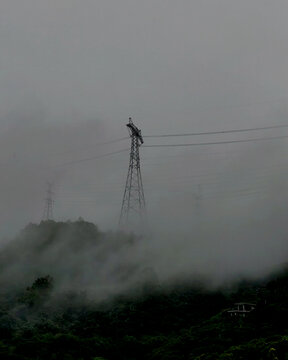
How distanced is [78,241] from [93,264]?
1141 cm

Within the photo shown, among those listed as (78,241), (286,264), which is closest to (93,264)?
(78,241)

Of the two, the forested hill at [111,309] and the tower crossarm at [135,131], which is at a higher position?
the tower crossarm at [135,131]

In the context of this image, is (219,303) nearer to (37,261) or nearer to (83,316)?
(83,316)

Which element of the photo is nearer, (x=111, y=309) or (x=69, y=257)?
(x=111, y=309)

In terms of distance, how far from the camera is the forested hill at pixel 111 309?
1410 inches

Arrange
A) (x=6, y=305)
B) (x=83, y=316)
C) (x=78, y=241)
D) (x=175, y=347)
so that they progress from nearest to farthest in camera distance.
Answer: (x=175, y=347) < (x=83, y=316) < (x=6, y=305) < (x=78, y=241)

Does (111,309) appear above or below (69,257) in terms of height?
below

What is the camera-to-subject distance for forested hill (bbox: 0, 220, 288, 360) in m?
35.8

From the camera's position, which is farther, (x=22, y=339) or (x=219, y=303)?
(x=219, y=303)

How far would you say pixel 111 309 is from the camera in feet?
175

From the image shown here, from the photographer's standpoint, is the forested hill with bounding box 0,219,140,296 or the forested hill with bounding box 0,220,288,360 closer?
the forested hill with bounding box 0,220,288,360

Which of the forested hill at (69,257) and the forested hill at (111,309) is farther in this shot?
the forested hill at (69,257)

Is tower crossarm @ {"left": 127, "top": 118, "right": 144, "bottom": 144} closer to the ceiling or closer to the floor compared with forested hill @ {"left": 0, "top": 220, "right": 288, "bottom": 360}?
closer to the ceiling

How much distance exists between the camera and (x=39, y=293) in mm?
55812
